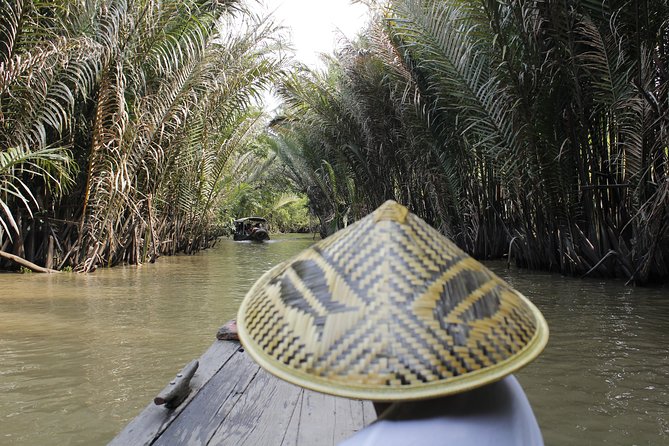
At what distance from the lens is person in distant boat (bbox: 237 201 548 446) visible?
68 cm

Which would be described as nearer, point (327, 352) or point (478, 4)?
point (327, 352)

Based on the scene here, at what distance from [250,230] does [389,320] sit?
23543 millimetres

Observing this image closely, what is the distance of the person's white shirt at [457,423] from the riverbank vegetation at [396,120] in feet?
15.2

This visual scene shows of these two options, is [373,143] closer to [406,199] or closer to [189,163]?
[406,199]

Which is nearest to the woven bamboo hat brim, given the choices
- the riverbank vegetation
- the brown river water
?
the brown river water

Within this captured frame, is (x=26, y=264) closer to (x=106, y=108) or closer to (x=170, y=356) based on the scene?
(x=106, y=108)

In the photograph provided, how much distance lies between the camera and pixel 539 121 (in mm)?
6645

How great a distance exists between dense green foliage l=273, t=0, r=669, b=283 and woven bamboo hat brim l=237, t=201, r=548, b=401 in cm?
444

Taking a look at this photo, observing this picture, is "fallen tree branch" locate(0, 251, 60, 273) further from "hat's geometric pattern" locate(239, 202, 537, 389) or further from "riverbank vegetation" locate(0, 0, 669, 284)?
"hat's geometric pattern" locate(239, 202, 537, 389)

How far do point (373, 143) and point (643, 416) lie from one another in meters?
9.37

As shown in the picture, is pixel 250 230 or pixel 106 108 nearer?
pixel 106 108

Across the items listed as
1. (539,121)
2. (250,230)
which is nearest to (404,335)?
(539,121)

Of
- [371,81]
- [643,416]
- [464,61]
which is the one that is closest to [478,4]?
[464,61]

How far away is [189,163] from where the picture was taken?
11.2 meters
